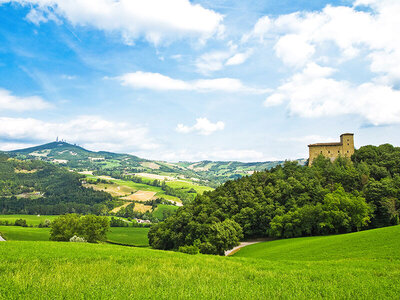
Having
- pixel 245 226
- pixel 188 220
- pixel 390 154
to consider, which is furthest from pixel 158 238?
pixel 390 154

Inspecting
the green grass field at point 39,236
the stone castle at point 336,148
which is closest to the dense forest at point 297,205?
the stone castle at point 336,148

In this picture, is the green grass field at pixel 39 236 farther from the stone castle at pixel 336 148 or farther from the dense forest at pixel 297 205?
the stone castle at pixel 336 148

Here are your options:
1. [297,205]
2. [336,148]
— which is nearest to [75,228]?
[297,205]

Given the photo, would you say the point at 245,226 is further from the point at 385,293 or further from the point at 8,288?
the point at 8,288

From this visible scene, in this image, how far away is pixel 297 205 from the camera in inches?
3041

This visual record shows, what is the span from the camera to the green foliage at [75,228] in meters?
69.8

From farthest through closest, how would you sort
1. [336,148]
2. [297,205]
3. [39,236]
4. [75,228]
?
[39,236]
[336,148]
[297,205]
[75,228]

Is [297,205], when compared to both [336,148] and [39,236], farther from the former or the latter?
[39,236]

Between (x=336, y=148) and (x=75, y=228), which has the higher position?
(x=336, y=148)

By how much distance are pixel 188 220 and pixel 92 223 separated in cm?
2890

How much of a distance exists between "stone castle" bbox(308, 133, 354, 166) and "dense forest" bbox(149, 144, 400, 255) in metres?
3.31

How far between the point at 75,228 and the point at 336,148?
100m

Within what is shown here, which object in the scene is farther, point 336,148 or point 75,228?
point 336,148

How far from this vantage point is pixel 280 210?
75.3 m
